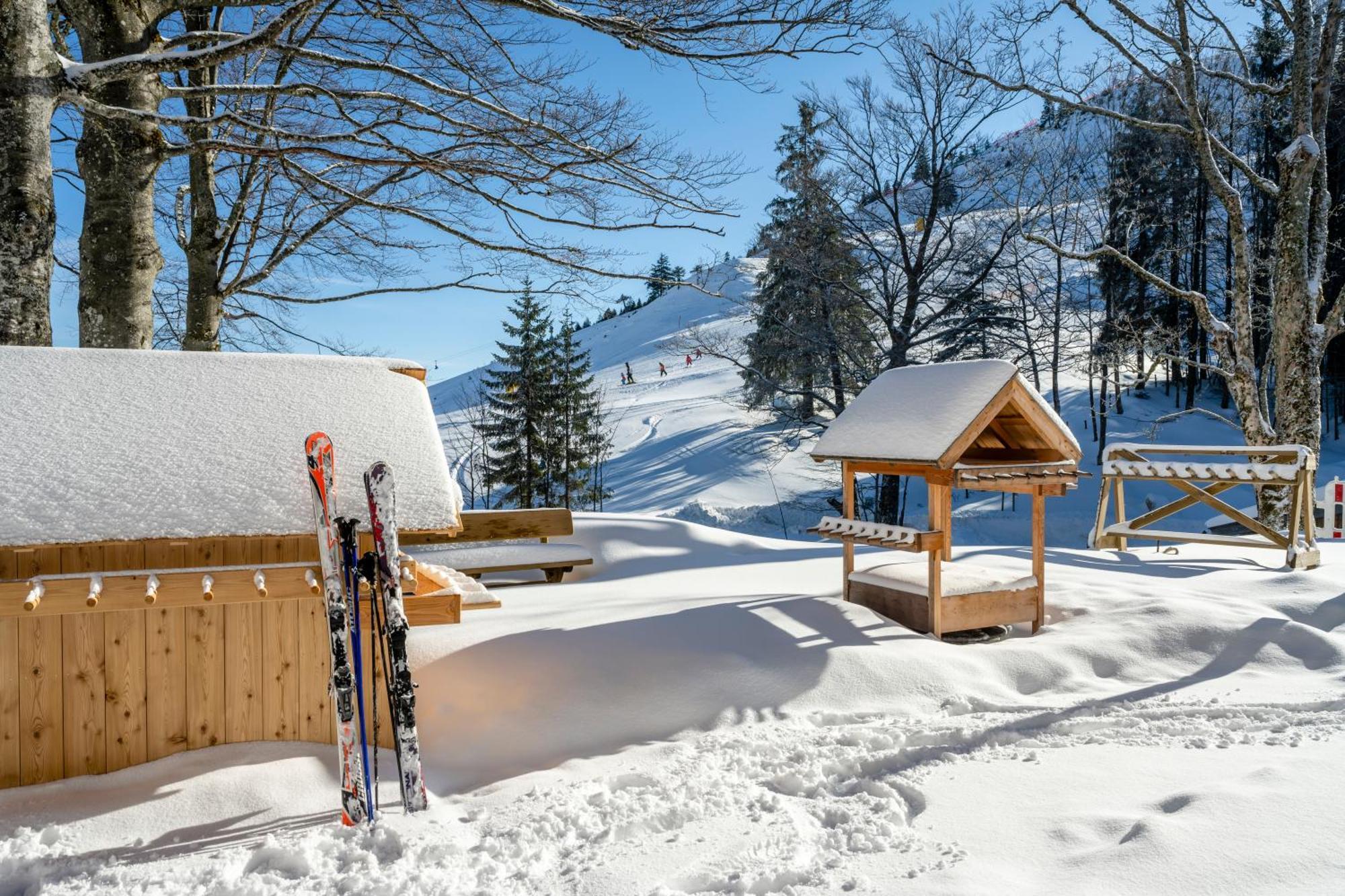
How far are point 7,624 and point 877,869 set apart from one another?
161 inches

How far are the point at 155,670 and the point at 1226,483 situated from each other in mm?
10452

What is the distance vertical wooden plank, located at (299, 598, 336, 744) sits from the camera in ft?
13.4

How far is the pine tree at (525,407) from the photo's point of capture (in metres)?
25.3

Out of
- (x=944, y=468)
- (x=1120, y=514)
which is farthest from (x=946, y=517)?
(x=1120, y=514)

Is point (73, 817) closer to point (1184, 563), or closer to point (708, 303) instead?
point (1184, 563)

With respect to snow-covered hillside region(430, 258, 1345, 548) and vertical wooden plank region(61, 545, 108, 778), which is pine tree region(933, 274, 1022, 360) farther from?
vertical wooden plank region(61, 545, 108, 778)

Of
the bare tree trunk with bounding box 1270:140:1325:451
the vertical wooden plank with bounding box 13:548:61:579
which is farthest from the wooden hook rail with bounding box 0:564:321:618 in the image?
the bare tree trunk with bounding box 1270:140:1325:451

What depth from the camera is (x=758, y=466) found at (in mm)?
31078

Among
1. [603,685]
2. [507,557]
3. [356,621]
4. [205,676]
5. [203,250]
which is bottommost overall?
[603,685]

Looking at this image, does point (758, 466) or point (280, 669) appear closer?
point (280, 669)

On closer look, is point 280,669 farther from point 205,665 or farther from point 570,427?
point 570,427

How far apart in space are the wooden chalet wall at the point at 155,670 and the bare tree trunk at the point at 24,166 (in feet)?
6.86

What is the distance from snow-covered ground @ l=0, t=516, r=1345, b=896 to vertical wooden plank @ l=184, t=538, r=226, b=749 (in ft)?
0.41

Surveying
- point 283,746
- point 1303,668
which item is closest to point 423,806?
point 283,746
